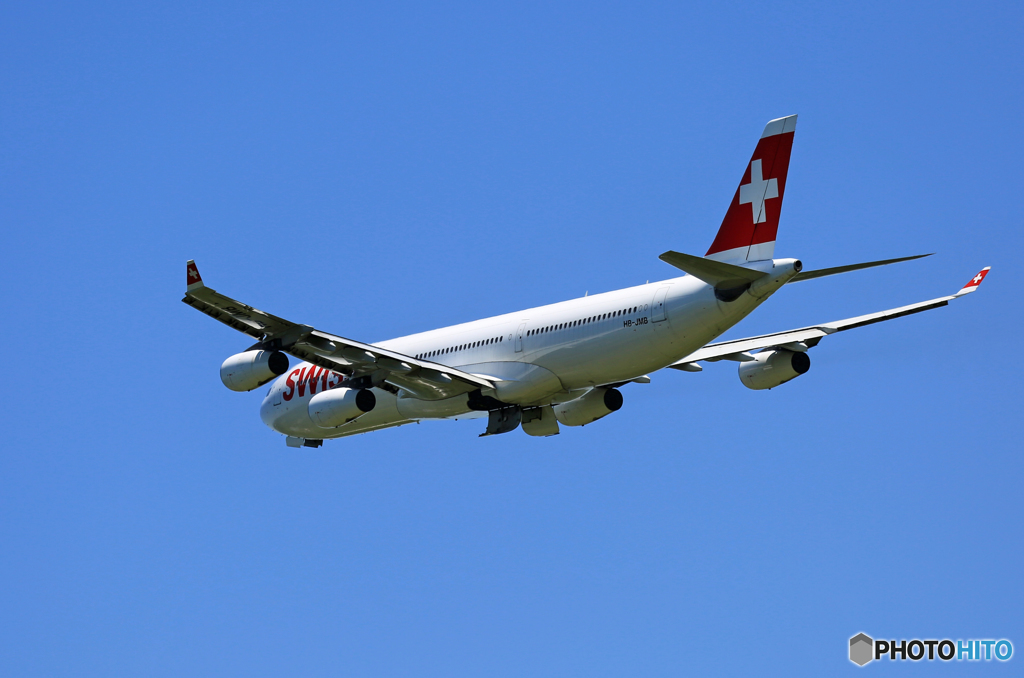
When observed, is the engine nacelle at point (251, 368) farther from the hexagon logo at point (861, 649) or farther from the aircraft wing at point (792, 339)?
the hexagon logo at point (861, 649)

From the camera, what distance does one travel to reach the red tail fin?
30.1 meters

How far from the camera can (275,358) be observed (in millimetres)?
31094

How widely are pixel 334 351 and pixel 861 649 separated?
15300 millimetres

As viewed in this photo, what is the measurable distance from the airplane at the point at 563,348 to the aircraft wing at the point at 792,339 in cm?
4

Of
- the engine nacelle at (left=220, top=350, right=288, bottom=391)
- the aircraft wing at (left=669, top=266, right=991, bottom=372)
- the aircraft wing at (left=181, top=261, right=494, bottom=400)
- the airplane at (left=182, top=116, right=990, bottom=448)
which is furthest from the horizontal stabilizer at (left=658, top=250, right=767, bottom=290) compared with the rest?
the engine nacelle at (left=220, top=350, right=288, bottom=391)

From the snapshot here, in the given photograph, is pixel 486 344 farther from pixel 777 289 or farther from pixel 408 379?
pixel 777 289

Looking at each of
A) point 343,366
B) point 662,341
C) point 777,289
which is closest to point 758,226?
point 777,289

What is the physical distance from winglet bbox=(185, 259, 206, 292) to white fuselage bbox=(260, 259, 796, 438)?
8.32 meters

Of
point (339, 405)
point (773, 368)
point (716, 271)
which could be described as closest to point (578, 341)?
point (716, 271)

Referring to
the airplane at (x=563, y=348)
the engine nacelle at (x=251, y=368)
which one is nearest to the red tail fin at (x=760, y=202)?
the airplane at (x=563, y=348)

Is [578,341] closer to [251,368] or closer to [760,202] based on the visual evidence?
[760,202]

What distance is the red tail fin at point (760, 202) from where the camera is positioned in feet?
98.8

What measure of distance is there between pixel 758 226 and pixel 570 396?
778 cm

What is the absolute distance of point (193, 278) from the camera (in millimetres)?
29703
